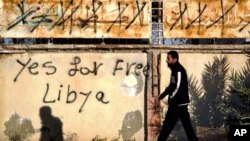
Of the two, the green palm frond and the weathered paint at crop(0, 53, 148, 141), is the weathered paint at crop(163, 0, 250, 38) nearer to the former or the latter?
the green palm frond

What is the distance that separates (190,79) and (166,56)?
2.32 ft

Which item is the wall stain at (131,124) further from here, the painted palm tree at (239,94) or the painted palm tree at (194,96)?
the painted palm tree at (239,94)

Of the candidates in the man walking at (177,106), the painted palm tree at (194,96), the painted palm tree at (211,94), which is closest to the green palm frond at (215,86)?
the painted palm tree at (211,94)

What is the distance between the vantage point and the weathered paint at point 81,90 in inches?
475

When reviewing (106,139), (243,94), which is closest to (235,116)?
(243,94)

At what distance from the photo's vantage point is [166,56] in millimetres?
12148

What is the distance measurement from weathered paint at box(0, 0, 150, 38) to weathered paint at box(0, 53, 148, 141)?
45 cm

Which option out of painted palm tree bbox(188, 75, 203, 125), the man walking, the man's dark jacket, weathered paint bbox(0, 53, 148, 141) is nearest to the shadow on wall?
weathered paint bbox(0, 53, 148, 141)

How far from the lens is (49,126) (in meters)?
12.1

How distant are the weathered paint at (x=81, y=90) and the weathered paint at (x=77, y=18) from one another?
453 millimetres

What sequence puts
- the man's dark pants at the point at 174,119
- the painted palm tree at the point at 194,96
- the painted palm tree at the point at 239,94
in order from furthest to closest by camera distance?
the painted palm tree at the point at 194,96, the painted palm tree at the point at 239,94, the man's dark pants at the point at 174,119

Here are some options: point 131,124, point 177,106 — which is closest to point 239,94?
point 177,106

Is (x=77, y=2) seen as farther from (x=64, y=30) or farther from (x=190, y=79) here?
(x=190, y=79)

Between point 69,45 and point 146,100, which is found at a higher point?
point 69,45
